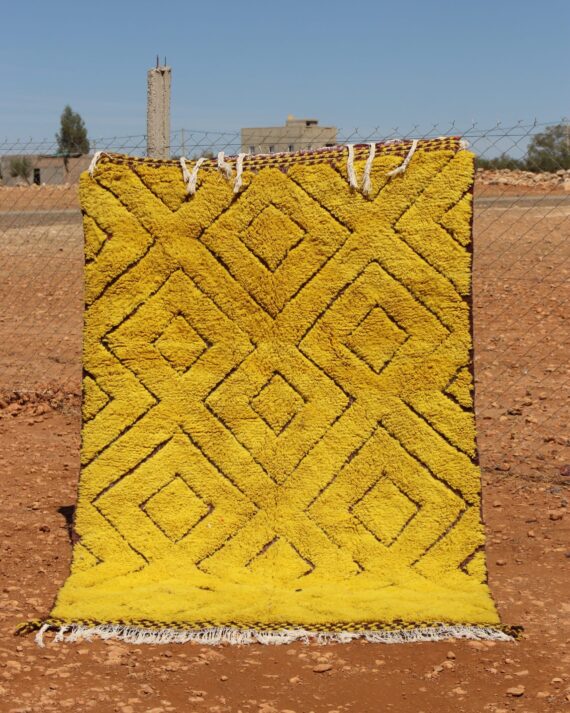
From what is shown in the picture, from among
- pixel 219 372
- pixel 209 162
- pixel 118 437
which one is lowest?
pixel 118 437

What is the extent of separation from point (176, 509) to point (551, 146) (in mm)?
8666

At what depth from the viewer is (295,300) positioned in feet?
14.3

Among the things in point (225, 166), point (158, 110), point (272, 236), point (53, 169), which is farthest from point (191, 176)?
point (53, 169)

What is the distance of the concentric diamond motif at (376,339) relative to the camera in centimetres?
433

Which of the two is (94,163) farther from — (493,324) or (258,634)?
(493,324)

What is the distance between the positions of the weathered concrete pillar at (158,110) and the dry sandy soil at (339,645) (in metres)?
1.83

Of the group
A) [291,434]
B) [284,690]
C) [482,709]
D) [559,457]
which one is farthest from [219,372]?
[559,457]

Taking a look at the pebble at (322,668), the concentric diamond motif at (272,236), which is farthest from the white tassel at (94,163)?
the pebble at (322,668)

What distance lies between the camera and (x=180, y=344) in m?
4.41

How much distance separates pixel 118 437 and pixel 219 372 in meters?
0.50

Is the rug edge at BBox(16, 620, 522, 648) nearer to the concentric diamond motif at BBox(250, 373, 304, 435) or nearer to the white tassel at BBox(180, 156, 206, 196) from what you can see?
the concentric diamond motif at BBox(250, 373, 304, 435)

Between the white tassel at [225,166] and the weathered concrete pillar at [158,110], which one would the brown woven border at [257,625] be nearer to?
the white tassel at [225,166]

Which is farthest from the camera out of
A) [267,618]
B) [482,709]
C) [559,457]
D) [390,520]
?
[559,457]

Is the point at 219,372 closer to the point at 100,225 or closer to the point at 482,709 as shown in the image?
the point at 100,225
